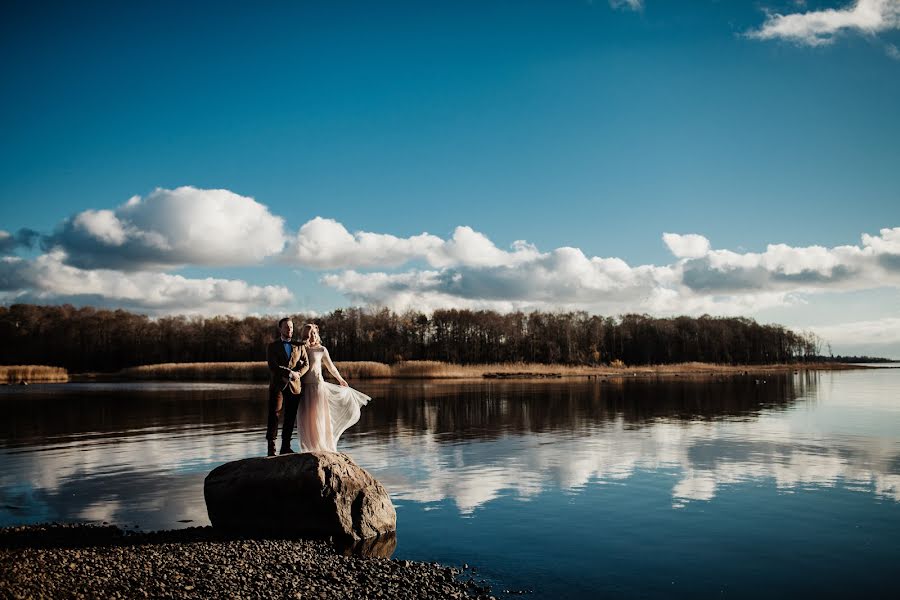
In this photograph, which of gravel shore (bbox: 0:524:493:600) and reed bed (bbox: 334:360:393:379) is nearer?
gravel shore (bbox: 0:524:493:600)

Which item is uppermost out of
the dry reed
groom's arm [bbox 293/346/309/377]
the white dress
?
groom's arm [bbox 293/346/309/377]

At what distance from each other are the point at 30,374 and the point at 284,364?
75432 millimetres

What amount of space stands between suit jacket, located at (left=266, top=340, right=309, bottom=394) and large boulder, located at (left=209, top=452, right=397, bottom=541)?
2455 millimetres

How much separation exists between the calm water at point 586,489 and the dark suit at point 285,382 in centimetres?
222

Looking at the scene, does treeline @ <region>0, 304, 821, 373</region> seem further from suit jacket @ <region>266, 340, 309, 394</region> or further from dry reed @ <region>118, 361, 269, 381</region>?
suit jacket @ <region>266, 340, 309, 394</region>

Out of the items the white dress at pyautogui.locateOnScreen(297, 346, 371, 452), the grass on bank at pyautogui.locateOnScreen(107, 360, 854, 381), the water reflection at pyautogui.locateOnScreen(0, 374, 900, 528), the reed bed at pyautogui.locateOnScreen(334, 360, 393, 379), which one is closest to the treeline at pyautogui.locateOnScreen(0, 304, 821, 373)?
the grass on bank at pyautogui.locateOnScreen(107, 360, 854, 381)

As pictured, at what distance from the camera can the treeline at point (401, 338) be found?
392ft

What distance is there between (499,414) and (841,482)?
19.2m

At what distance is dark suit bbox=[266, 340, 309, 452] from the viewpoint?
1342cm

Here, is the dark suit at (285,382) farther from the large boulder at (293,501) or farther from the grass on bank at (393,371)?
the grass on bank at (393,371)

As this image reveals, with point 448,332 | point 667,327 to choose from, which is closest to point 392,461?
point 448,332

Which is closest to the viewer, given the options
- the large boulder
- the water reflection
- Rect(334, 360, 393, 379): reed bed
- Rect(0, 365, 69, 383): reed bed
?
the large boulder

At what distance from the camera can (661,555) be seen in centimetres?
1033

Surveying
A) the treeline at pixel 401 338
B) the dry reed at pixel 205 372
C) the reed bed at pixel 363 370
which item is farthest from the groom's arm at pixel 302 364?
the treeline at pixel 401 338
